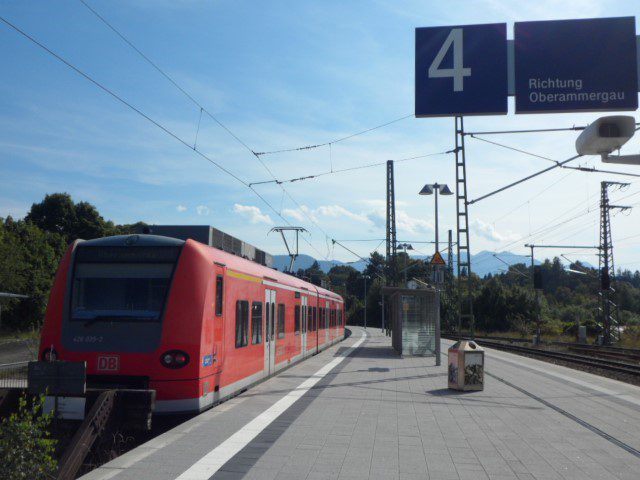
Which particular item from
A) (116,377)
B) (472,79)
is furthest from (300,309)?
(116,377)

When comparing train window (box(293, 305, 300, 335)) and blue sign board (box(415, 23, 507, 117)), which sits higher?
blue sign board (box(415, 23, 507, 117))

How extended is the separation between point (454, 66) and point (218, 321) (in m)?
7.28

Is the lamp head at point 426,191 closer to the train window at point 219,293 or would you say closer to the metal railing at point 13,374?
the metal railing at point 13,374

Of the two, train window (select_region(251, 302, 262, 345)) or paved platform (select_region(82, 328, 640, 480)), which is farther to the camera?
train window (select_region(251, 302, 262, 345))

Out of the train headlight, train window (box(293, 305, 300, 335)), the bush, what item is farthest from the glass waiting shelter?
the bush

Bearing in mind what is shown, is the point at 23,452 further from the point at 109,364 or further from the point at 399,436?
the point at 399,436

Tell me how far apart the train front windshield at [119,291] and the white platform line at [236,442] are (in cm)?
199

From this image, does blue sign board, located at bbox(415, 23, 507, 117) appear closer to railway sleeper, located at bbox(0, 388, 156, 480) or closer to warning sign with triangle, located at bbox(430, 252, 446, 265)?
railway sleeper, located at bbox(0, 388, 156, 480)

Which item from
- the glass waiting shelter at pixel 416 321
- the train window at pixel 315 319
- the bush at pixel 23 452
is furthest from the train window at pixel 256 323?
the train window at pixel 315 319

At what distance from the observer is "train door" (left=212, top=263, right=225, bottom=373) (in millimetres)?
9500

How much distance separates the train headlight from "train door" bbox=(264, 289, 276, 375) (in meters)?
5.03

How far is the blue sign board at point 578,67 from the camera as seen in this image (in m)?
12.6

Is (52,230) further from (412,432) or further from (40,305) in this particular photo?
(412,432)

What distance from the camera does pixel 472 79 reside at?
13.3 metres
